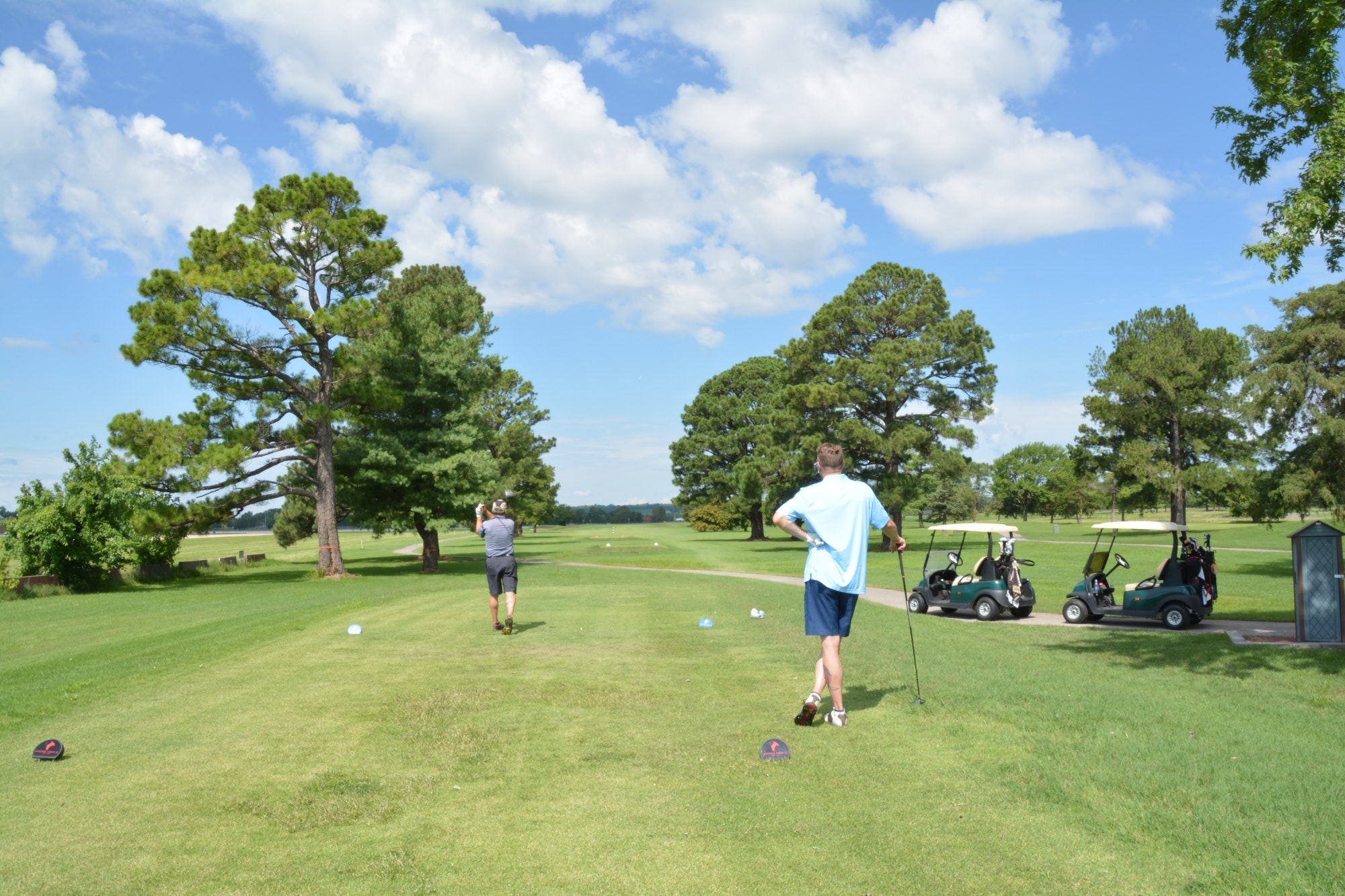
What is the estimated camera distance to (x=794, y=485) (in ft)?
180

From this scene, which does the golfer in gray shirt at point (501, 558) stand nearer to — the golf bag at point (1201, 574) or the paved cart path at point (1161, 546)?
the golf bag at point (1201, 574)

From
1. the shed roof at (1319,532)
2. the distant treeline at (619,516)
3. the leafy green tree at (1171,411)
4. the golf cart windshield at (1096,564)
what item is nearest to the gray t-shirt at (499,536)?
the golf cart windshield at (1096,564)

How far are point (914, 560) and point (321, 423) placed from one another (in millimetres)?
27616

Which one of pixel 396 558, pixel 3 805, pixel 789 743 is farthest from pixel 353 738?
pixel 396 558

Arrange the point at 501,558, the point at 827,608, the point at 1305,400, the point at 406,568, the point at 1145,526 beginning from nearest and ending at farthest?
the point at 827,608
the point at 501,558
the point at 1145,526
the point at 1305,400
the point at 406,568

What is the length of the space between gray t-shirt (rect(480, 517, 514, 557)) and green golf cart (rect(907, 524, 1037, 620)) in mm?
8023

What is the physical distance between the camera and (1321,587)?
39.5 ft

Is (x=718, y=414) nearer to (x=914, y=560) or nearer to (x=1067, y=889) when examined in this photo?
(x=914, y=560)

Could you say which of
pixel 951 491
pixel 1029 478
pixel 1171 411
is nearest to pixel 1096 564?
pixel 1171 411

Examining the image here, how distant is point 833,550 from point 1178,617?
11198 mm

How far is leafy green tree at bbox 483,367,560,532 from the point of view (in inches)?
2505

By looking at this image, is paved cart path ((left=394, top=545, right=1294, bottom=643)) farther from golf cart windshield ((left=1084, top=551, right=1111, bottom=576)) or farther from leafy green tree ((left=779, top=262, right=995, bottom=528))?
leafy green tree ((left=779, top=262, right=995, bottom=528))

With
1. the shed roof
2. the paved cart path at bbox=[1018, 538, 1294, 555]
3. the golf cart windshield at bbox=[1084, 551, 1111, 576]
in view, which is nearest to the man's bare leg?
the shed roof

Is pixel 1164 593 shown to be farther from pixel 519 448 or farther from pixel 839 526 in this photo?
pixel 519 448
